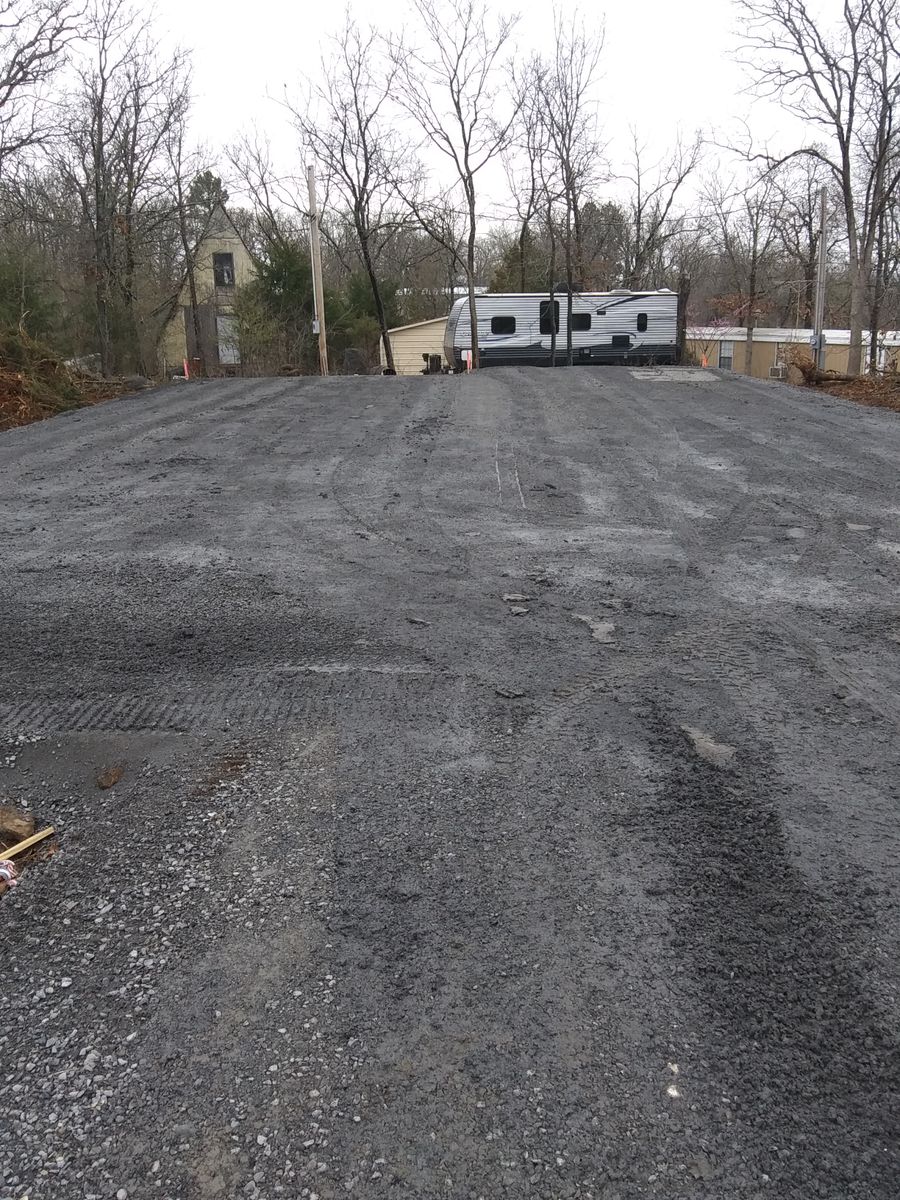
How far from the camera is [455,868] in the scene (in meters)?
2.65

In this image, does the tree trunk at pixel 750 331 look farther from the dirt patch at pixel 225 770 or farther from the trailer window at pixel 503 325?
the dirt patch at pixel 225 770

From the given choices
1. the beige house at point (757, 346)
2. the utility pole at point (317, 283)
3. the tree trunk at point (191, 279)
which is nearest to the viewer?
the utility pole at point (317, 283)

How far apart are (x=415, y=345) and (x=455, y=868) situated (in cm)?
3644

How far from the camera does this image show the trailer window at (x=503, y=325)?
27.0 meters

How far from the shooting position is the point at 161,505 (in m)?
7.39

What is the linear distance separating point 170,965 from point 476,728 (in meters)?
1.55

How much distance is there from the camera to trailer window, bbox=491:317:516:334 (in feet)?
88.6

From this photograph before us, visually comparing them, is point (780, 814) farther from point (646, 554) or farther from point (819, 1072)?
point (646, 554)

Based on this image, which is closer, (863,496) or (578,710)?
(578,710)

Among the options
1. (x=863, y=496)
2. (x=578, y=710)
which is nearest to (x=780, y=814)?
(x=578, y=710)

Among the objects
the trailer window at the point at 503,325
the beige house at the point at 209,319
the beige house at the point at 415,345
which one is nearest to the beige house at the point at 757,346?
the beige house at the point at 415,345

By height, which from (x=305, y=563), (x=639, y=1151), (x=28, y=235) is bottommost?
(x=639, y=1151)

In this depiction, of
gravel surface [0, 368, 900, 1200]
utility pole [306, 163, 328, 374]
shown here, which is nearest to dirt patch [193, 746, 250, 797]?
gravel surface [0, 368, 900, 1200]

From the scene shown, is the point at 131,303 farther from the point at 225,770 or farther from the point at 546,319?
the point at 225,770
